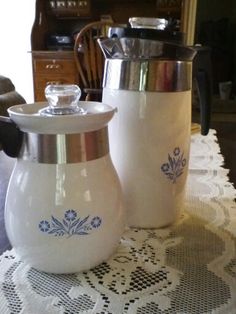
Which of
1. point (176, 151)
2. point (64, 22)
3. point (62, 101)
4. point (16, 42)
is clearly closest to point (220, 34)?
point (64, 22)

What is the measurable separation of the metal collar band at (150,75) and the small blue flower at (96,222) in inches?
7.0

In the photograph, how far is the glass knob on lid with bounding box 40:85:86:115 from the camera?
0.35 m

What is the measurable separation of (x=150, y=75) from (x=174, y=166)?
0.13 metres

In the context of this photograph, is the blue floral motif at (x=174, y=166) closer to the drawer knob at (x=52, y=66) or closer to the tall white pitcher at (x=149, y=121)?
the tall white pitcher at (x=149, y=121)

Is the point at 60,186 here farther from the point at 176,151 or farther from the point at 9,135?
the point at 176,151

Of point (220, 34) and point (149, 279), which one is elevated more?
point (220, 34)

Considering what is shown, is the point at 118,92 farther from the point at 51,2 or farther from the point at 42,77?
the point at 51,2

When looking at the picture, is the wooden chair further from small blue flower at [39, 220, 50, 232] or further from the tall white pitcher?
small blue flower at [39, 220, 50, 232]

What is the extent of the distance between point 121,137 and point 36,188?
15cm

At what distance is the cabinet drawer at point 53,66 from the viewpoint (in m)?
2.17

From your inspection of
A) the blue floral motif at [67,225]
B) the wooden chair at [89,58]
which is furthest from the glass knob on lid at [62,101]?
the wooden chair at [89,58]

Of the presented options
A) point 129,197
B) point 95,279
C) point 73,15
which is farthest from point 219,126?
point 73,15

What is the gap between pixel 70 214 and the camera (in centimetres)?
34

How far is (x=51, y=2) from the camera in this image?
235 centimetres
